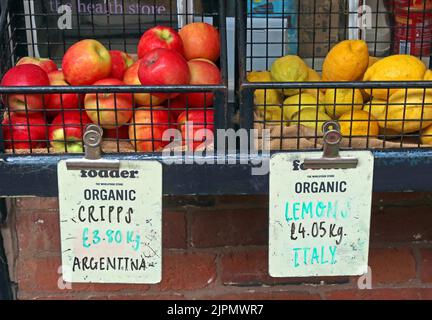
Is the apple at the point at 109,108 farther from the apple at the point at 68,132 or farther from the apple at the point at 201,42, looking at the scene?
the apple at the point at 201,42

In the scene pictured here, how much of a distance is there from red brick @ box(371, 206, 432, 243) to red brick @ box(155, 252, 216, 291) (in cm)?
41

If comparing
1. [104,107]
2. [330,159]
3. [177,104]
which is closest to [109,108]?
[104,107]

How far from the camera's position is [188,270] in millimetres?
1635

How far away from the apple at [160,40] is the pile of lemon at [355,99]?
0.17 meters

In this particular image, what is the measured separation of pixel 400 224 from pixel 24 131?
0.97 metres

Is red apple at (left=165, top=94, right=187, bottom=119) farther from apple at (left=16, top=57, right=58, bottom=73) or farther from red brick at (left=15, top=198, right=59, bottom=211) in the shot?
red brick at (left=15, top=198, right=59, bottom=211)

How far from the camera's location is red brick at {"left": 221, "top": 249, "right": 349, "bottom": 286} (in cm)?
163

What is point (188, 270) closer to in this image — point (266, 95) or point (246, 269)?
point (246, 269)

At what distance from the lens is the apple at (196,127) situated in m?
1.06

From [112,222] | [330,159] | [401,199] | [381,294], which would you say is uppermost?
[330,159]

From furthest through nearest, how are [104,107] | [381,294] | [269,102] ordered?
[381,294], [269,102], [104,107]

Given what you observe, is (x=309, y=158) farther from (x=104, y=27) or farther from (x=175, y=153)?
(x=104, y=27)

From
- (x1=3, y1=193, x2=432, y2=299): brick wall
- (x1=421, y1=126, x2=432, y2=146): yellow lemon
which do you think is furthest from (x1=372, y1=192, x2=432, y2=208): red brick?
(x1=421, y1=126, x2=432, y2=146): yellow lemon

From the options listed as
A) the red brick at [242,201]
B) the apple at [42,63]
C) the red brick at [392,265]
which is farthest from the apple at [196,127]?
the red brick at [392,265]
